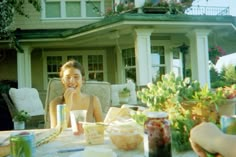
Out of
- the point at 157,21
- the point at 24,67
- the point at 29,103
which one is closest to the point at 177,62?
the point at 157,21

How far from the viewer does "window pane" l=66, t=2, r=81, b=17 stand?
39.5ft

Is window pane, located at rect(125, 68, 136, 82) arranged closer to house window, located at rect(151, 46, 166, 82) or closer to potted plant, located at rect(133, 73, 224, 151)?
house window, located at rect(151, 46, 166, 82)

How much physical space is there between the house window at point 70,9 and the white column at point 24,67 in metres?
1.74

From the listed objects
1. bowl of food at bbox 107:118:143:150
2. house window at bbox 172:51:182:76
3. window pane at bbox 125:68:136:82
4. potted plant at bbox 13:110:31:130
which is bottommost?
potted plant at bbox 13:110:31:130

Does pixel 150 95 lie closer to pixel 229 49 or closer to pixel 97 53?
pixel 97 53

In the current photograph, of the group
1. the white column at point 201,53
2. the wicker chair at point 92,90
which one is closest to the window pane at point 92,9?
the white column at point 201,53

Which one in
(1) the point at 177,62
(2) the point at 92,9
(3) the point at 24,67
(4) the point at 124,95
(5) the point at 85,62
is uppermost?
(2) the point at 92,9

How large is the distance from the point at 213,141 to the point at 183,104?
1.94 ft

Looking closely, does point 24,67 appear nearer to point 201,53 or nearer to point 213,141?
point 201,53

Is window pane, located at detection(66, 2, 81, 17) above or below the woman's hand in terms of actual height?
above

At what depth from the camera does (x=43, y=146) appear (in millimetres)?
1967

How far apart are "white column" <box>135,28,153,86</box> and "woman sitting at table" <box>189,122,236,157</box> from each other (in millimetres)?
7444

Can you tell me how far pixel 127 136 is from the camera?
1.75 meters

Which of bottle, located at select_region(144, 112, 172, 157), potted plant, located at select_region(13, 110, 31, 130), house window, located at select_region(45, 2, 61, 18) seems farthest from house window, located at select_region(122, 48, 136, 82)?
bottle, located at select_region(144, 112, 172, 157)
